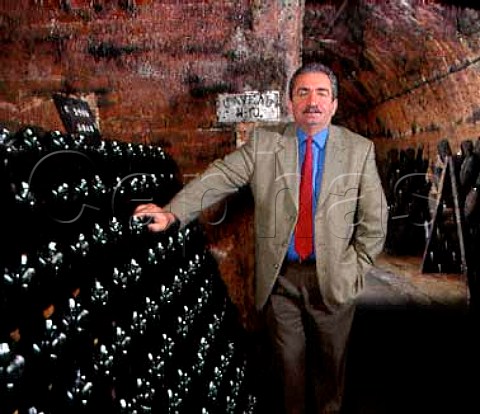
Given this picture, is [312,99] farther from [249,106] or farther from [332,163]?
[249,106]

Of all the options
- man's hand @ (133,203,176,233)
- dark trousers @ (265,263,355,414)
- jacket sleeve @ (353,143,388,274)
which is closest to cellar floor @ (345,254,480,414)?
dark trousers @ (265,263,355,414)

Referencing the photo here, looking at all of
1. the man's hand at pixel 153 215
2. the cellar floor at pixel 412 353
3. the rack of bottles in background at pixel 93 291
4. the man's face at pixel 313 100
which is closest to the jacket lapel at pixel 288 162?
the man's face at pixel 313 100

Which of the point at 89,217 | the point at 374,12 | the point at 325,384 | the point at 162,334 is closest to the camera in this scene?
the point at 89,217

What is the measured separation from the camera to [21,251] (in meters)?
0.98

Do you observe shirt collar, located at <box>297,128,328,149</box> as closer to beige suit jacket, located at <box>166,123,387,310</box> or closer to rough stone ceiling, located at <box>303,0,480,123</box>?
beige suit jacket, located at <box>166,123,387,310</box>

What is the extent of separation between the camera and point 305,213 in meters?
2.54

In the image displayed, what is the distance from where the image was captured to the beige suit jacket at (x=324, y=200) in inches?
98.3

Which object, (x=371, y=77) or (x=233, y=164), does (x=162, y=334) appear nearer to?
(x=233, y=164)

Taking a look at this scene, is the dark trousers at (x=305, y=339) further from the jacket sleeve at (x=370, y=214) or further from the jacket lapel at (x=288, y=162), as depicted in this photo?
the jacket lapel at (x=288, y=162)

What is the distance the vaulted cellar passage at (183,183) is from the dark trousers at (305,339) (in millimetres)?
219

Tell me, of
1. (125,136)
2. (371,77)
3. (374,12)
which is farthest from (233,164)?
(371,77)

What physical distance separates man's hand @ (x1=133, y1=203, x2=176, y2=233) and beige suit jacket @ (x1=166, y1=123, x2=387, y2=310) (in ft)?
1.81

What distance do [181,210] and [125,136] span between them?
96cm

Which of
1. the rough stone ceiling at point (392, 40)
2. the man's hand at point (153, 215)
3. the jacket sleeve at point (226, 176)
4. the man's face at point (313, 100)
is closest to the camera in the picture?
the man's hand at point (153, 215)
